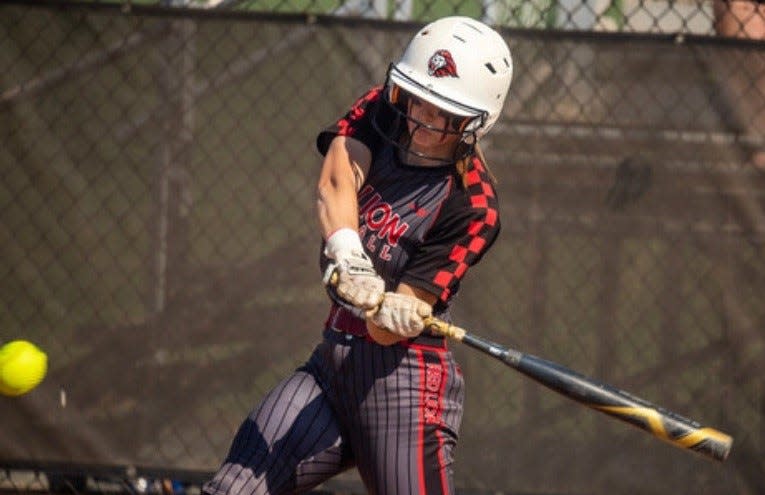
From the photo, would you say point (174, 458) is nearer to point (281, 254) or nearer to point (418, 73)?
point (281, 254)

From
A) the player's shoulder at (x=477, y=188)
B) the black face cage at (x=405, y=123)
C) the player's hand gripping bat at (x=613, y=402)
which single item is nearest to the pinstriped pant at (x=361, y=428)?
the player's hand gripping bat at (x=613, y=402)

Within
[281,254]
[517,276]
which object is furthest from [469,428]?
[281,254]

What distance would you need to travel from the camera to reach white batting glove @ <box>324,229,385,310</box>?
3186 mm

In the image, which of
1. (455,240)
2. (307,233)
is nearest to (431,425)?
(455,240)

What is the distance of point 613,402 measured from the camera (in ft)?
11.0

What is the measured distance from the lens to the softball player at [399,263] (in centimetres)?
339

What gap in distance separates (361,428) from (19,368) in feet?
5.75

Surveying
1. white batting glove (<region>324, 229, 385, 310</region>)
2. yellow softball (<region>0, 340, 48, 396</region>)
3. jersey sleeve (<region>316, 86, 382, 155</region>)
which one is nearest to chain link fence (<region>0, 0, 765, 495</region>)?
yellow softball (<region>0, 340, 48, 396</region>)

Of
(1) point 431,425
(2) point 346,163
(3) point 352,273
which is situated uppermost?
(2) point 346,163

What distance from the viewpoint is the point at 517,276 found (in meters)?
4.96

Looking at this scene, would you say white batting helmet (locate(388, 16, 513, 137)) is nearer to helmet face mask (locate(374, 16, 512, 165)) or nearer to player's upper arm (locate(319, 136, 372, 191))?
helmet face mask (locate(374, 16, 512, 165))

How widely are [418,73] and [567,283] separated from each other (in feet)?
5.91

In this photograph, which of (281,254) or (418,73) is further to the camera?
(281,254)

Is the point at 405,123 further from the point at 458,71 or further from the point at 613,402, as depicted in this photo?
the point at 613,402
